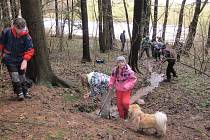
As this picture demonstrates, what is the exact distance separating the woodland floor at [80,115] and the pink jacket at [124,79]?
2.86ft

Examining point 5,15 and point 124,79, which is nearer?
point 124,79

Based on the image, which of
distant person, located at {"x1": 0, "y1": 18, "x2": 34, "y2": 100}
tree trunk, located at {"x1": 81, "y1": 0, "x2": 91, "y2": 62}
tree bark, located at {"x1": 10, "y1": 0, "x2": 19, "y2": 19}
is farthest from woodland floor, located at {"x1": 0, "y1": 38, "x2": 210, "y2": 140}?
tree trunk, located at {"x1": 81, "y1": 0, "x2": 91, "y2": 62}

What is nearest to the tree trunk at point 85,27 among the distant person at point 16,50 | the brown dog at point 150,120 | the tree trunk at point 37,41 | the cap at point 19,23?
the tree trunk at point 37,41

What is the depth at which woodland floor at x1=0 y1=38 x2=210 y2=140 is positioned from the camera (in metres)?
7.32

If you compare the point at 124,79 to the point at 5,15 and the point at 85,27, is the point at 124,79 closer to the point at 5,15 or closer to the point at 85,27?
the point at 5,15

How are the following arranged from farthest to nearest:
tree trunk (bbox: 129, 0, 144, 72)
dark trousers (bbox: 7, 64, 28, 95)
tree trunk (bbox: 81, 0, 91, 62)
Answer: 1. tree trunk (bbox: 81, 0, 91, 62)
2. tree trunk (bbox: 129, 0, 144, 72)
3. dark trousers (bbox: 7, 64, 28, 95)

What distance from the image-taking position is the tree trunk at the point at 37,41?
1069 cm

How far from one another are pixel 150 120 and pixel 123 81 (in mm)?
1441

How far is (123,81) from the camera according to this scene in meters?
9.73

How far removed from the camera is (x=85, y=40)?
21672 millimetres

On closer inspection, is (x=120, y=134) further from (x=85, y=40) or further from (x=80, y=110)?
(x=85, y=40)

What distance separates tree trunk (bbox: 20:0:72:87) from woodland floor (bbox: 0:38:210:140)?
17.4 inches

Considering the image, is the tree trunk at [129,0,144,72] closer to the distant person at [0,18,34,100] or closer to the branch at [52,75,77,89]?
the branch at [52,75,77,89]

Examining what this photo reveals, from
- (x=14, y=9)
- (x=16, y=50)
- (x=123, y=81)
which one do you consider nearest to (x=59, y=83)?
(x=123, y=81)
